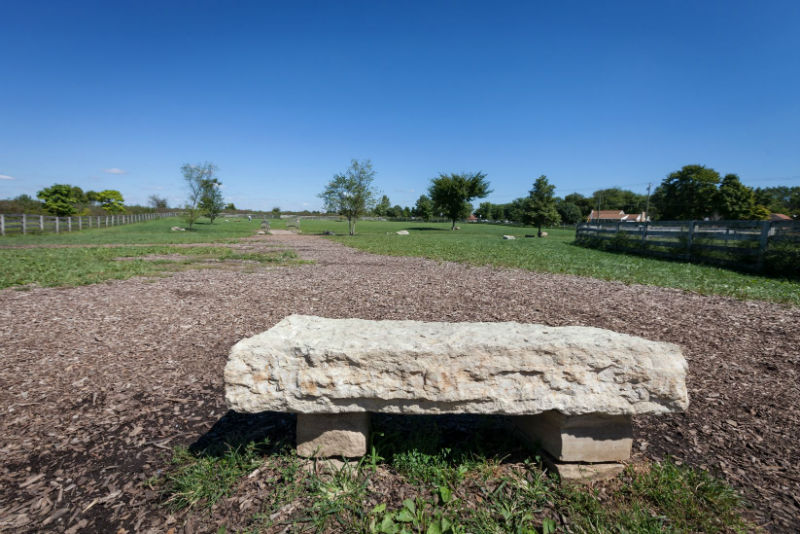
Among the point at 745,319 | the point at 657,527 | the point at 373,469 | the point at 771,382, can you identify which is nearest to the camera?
the point at 657,527

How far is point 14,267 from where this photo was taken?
10.6 m

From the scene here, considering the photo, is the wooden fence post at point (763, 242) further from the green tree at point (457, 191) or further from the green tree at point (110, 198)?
the green tree at point (110, 198)

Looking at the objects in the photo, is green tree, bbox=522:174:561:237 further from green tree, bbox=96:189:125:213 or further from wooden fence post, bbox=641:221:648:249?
green tree, bbox=96:189:125:213

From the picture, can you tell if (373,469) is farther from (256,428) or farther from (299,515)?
(256,428)

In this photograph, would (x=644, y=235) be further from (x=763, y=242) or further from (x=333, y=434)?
(x=333, y=434)

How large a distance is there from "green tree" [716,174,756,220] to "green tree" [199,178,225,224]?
239 ft

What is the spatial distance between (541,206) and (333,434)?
141 feet

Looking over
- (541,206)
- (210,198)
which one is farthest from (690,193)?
(210,198)

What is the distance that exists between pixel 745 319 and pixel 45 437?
9.18 metres

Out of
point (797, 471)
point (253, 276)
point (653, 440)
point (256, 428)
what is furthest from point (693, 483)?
point (253, 276)

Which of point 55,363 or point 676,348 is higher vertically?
point 676,348

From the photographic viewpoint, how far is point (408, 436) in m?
3.26

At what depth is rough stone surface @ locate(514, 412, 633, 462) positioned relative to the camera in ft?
8.90

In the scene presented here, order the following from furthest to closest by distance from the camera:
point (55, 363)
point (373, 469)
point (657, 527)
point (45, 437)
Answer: point (55, 363)
point (45, 437)
point (373, 469)
point (657, 527)
